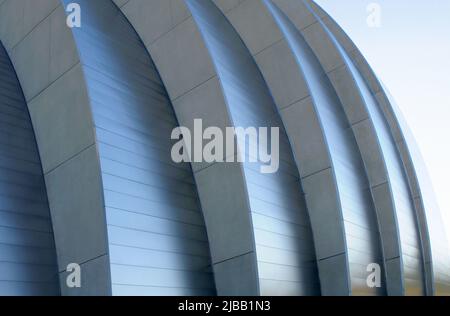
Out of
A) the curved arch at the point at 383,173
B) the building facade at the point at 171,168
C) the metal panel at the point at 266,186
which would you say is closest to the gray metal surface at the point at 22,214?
the building facade at the point at 171,168

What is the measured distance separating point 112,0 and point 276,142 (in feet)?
20.2

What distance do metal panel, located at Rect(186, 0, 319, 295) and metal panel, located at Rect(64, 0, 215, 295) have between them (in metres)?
1.50

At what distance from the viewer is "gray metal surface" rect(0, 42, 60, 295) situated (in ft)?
36.1

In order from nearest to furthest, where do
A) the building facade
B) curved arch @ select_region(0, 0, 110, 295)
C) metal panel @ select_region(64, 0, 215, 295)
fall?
curved arch @ select_region(0, 0, 110, 295) < metal panel @ select_region(64, 0, 215, 295) < the building facade

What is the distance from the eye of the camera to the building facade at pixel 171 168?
35.6ft

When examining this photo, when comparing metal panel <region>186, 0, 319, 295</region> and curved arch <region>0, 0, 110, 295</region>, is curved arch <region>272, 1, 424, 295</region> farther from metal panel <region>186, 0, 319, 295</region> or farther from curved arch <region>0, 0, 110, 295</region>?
curved arch <region>0, 0, 110, 295</region>

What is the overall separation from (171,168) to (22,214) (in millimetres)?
3497

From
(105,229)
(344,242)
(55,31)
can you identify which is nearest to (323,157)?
(344,242)

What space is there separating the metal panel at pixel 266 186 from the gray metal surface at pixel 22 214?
4.69 metres

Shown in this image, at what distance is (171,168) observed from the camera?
12.6 metres

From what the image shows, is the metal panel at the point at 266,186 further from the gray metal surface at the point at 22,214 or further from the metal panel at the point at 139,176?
the gray metal surface at the point at 22,214

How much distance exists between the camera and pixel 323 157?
45.0 feet

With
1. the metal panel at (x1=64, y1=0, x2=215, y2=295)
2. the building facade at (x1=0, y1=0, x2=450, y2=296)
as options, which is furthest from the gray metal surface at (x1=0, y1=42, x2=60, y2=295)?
the metal panel at (x1=64, y1=0, x2=215, y2=295)

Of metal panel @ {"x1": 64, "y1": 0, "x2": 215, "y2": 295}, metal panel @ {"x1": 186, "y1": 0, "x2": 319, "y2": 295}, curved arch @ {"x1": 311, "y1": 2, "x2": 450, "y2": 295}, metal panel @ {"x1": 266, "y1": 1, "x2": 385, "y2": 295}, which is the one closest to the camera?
metal panel @ {"x1": 64, "y1": 0, "x2": 215, "y2": 295}
